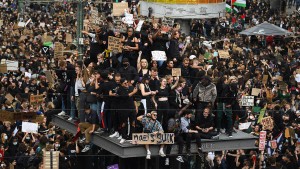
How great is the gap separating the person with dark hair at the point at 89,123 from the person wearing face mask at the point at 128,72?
3.98 feet

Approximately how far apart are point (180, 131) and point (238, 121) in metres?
3.38

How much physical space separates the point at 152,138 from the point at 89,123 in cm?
220

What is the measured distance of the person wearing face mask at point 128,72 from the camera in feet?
103

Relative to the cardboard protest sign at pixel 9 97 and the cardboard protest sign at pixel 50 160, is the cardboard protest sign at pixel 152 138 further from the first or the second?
the cardboard protest sign at pixel 9 97

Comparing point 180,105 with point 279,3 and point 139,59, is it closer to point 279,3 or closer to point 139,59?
point 139,59

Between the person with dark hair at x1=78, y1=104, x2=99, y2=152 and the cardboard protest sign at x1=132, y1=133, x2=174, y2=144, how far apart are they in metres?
1.71

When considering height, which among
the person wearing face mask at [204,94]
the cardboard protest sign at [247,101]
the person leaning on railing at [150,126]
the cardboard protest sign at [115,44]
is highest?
the cardboard protest sign at [115,44]

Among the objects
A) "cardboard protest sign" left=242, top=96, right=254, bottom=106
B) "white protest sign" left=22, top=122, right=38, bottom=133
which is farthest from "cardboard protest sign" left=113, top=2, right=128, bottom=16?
"white protest sign" left=22, top=122, right=38, bottom=133

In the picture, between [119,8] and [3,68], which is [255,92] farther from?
[3,68]

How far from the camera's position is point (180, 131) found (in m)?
31.0

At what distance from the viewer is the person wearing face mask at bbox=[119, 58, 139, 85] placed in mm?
31395

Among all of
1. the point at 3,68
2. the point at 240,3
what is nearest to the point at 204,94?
the point at 3,68

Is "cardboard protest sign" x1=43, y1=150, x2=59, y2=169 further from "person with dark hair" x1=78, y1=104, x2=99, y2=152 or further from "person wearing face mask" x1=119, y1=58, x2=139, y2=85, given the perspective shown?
"person wearing face mask" x1=119, y1=58, x2=139, y2=85

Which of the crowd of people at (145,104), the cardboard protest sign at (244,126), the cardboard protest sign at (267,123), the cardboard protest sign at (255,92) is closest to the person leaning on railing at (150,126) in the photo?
the crowd of people at (145,104)
